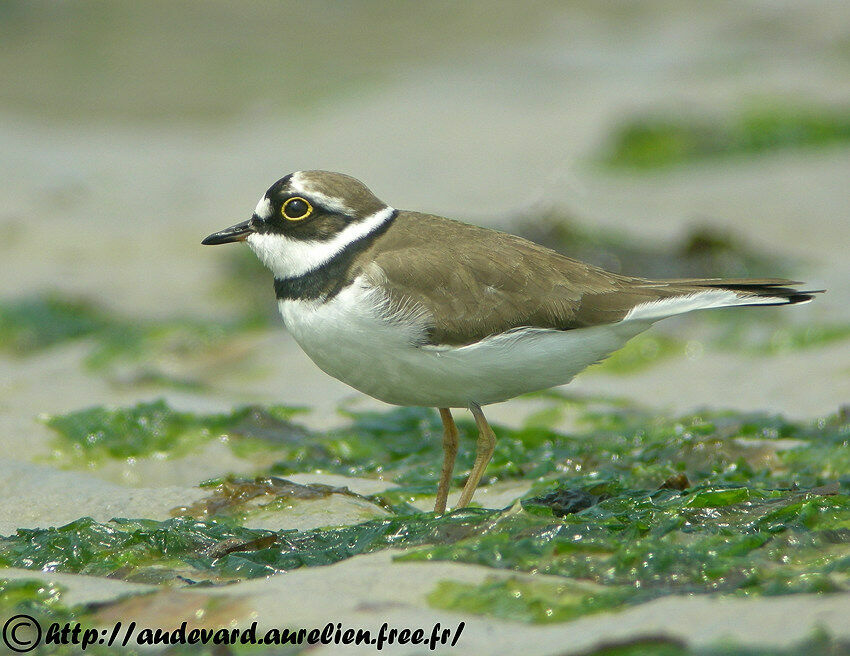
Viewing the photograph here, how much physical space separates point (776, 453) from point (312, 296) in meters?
2.63

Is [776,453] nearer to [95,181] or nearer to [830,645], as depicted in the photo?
[830,645]

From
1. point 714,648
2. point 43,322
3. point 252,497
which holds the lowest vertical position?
point 43,322

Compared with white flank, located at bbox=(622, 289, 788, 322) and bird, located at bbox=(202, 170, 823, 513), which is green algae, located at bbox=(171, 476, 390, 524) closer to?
bird, located at bbox=(202, 170, 823, 513)

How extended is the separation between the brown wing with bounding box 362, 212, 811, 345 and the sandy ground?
3.27ft

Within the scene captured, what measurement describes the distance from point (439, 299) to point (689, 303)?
4.05 feet

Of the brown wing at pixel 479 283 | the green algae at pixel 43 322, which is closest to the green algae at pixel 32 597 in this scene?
the brown wing at pixel 479 283

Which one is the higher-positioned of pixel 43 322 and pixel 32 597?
pixel 32 597

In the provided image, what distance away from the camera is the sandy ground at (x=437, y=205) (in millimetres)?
3408

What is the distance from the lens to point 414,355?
463 centimetres

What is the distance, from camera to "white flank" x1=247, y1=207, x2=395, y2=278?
16.1 ft

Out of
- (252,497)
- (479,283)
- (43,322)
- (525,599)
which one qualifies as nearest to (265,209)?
(479,283)

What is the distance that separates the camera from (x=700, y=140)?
1362cm

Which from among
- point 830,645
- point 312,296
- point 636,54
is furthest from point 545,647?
point 636,54

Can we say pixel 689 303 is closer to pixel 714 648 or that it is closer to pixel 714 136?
pixel 714 648
